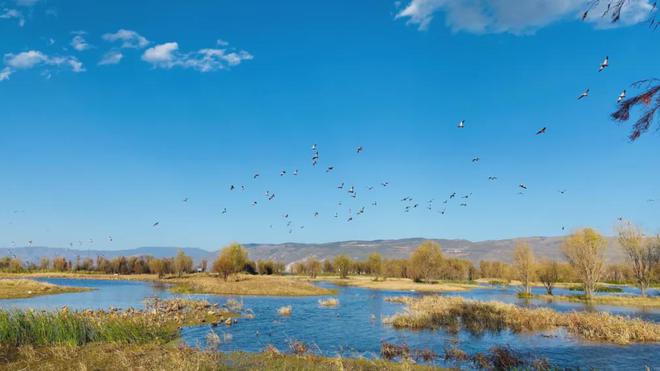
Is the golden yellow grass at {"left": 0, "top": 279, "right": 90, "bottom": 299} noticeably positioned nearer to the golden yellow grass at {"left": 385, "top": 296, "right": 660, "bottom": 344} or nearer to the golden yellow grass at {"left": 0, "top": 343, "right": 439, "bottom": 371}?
the golden yellow grass at {"left": 0, "top": 343, "right": 439, "bottom": 371}

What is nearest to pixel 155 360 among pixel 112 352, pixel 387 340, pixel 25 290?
pixel 112 352

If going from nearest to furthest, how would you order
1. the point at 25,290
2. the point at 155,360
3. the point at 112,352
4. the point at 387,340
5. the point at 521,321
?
1. the point at 155,360
2. the point at 112,352
3. the point at 387,340
4. the point at 521,321
5. the point at 25,290

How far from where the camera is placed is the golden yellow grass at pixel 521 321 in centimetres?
3675

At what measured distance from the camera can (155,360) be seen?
21.2 meters

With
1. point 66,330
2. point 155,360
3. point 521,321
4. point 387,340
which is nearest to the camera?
point 155,360

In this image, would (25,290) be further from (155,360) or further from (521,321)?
(521,321)

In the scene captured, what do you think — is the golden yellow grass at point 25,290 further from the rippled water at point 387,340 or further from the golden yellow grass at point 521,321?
the golden yellow grass at point 521,321

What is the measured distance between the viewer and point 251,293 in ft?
282

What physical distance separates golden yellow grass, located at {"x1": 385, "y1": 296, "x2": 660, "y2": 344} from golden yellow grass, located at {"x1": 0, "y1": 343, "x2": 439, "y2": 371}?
758 inches

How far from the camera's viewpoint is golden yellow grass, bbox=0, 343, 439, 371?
68.4ft

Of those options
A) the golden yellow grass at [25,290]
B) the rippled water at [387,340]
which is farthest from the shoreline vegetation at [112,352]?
the golden yellow grass at [25,290]

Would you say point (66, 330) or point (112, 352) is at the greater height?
point (66, 330)

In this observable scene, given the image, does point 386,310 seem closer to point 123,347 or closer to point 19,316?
point 123,347

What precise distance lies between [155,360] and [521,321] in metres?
36.4
